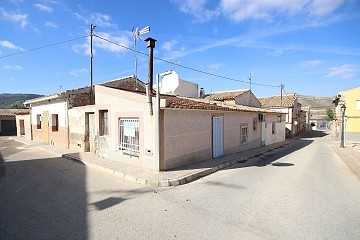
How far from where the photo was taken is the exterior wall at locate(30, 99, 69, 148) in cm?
1373

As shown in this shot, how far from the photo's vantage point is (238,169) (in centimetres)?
914

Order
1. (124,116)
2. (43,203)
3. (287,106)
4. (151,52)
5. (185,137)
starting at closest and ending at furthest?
(43,203)
(185,137)
(151,52)
(124,116)
(287,106)

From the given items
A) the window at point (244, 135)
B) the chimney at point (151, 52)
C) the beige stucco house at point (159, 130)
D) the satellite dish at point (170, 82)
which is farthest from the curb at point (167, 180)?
the window at point (244, 135)

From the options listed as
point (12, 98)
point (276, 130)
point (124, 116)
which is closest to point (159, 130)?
point (124, 116)

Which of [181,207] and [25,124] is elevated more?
A: [25,124]

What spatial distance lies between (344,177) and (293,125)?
2570 centimetres

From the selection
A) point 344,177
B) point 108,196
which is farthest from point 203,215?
point 344,177

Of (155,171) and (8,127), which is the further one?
(8,127)

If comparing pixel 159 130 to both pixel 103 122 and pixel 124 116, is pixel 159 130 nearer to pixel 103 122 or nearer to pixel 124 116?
pixel 124 116

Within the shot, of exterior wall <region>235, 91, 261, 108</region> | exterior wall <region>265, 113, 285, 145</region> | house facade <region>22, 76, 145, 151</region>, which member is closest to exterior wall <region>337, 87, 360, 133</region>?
exterior wall <region>265, 113, 285, 145</region>

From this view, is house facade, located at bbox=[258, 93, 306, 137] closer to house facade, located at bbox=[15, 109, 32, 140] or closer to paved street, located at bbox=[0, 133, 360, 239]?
paved street, located at bbox=[0, 133, 360, 239]

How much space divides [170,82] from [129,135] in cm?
297

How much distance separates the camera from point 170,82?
7820mm

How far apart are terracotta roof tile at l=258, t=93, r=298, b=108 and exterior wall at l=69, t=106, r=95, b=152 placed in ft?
88.9
